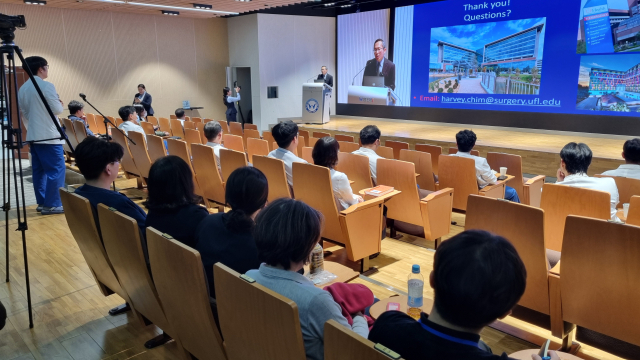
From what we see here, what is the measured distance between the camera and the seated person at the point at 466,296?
1119mm

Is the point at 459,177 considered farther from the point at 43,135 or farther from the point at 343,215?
the point at 43,135

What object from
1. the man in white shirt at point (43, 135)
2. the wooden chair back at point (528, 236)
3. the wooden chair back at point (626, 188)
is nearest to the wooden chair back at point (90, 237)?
the wooden chair back at point (528, 236)

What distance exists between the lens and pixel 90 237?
102 inches

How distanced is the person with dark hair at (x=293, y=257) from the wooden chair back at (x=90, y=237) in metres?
1.28

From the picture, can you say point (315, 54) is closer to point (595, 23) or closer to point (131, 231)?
point (595, 23)

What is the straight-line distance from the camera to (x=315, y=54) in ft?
42.8

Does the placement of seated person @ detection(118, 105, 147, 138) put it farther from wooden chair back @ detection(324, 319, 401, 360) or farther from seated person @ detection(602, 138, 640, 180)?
wooden chair back @ detection(324, 319, 401, 360)

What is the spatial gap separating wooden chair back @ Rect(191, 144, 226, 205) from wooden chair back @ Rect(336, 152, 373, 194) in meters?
1.29

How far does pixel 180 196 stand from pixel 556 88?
8.44 m

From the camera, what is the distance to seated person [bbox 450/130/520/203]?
418 centimetres

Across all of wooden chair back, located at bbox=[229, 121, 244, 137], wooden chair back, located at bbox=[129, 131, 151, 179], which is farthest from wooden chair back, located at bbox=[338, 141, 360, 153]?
wooden chair back, located at bbox=[229, 121, 244, 137]

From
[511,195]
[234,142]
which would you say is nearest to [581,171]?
→ [511,195]

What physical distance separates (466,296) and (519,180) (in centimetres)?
416

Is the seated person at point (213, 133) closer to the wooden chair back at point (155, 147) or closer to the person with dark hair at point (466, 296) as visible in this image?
the wooden chair back at point (155, 147)
